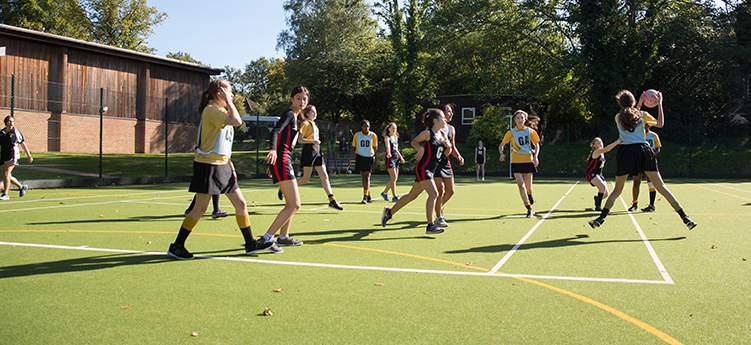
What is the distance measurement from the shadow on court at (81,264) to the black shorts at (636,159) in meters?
6.09

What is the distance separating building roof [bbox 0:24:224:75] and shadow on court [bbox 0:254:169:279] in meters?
25.7

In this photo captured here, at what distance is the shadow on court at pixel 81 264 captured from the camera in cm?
464

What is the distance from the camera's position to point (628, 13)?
3091cm

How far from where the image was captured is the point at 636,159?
7.15 m

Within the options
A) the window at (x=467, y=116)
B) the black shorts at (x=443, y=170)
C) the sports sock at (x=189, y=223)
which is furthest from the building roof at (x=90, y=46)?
the black shorts at (x=443, y=170)

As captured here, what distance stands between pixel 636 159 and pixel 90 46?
29.3m

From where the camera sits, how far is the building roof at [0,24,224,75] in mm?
25375

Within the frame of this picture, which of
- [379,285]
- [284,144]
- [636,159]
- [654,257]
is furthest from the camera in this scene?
[636,159]

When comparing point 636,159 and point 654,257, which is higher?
point 636,159

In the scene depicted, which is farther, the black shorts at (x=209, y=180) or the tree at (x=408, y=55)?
the tree at (x=408, y=55)

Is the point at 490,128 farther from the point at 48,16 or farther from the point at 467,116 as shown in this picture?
the point at 48,16

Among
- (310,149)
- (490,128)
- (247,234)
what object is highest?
(490,128)

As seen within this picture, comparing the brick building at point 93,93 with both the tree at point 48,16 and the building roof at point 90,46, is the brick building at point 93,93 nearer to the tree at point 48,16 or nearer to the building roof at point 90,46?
the building roof at point 90,46

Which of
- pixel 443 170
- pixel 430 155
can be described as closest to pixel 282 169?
pixel 430 155
